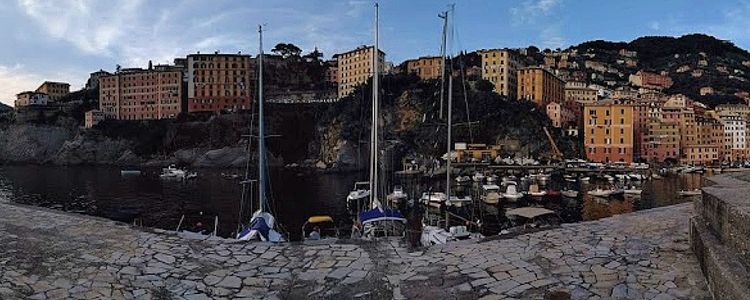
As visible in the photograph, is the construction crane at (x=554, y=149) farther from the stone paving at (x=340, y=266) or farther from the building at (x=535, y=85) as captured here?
the stone paving at (x=340, y=266)

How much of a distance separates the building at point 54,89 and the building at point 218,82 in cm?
5953

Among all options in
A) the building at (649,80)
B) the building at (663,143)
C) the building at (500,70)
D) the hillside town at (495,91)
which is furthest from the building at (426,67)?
the building at (649,80)

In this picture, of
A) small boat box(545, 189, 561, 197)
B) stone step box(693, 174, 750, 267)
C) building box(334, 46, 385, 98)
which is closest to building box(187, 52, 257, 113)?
building box(334, 46, 385, 98)

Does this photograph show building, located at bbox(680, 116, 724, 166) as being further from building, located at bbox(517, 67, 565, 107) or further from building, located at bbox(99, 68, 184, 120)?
building, located at bbox(99, 68, 184, 120)

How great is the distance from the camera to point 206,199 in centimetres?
5200

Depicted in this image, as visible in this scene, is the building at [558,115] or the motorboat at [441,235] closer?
the motorboat at [441,235]

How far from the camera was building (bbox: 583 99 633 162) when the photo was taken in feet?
288

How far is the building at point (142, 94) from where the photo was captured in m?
120

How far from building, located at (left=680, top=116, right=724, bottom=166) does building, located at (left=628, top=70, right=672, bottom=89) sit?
164 feet

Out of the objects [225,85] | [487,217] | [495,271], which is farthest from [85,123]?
[495,271]

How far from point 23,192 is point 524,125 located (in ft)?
250

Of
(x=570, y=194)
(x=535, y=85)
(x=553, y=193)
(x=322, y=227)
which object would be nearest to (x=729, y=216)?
(x=322, y=227)

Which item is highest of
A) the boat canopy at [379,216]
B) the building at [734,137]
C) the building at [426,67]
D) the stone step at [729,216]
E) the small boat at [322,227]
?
the building at [426,67]

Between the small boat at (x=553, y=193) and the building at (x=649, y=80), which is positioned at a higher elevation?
the building at (x=649, y=80)
